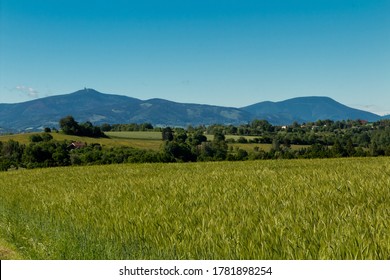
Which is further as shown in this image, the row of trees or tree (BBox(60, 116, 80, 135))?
the row of trees

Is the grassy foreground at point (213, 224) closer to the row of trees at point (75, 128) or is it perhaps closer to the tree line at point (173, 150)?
the tree line at point (173, 150)

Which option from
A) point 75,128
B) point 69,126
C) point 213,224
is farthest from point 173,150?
point 213,224

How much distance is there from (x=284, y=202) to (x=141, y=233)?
3.37 metres

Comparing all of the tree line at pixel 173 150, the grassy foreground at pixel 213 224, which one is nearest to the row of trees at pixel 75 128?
the tree line at pixel 173 150

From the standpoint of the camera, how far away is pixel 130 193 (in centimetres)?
1318

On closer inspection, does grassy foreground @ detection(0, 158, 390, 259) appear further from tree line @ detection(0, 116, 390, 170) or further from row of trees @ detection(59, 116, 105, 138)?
row of trees @ detection(59, 116, 105, 138)

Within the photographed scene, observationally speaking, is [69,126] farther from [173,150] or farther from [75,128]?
[173,150]

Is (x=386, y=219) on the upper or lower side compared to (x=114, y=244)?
upper

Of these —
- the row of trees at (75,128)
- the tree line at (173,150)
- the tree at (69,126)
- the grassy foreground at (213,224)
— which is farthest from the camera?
the row of trees at (75,128)

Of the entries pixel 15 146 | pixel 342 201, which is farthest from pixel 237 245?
pixel 15 146

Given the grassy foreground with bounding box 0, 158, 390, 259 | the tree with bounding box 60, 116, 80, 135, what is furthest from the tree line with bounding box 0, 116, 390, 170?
the grassy foreground with bounding box 0, 158, 390, 259

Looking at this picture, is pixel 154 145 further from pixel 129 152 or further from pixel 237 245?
pixel 237 245

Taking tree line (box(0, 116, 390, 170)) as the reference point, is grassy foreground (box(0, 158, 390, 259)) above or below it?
above
